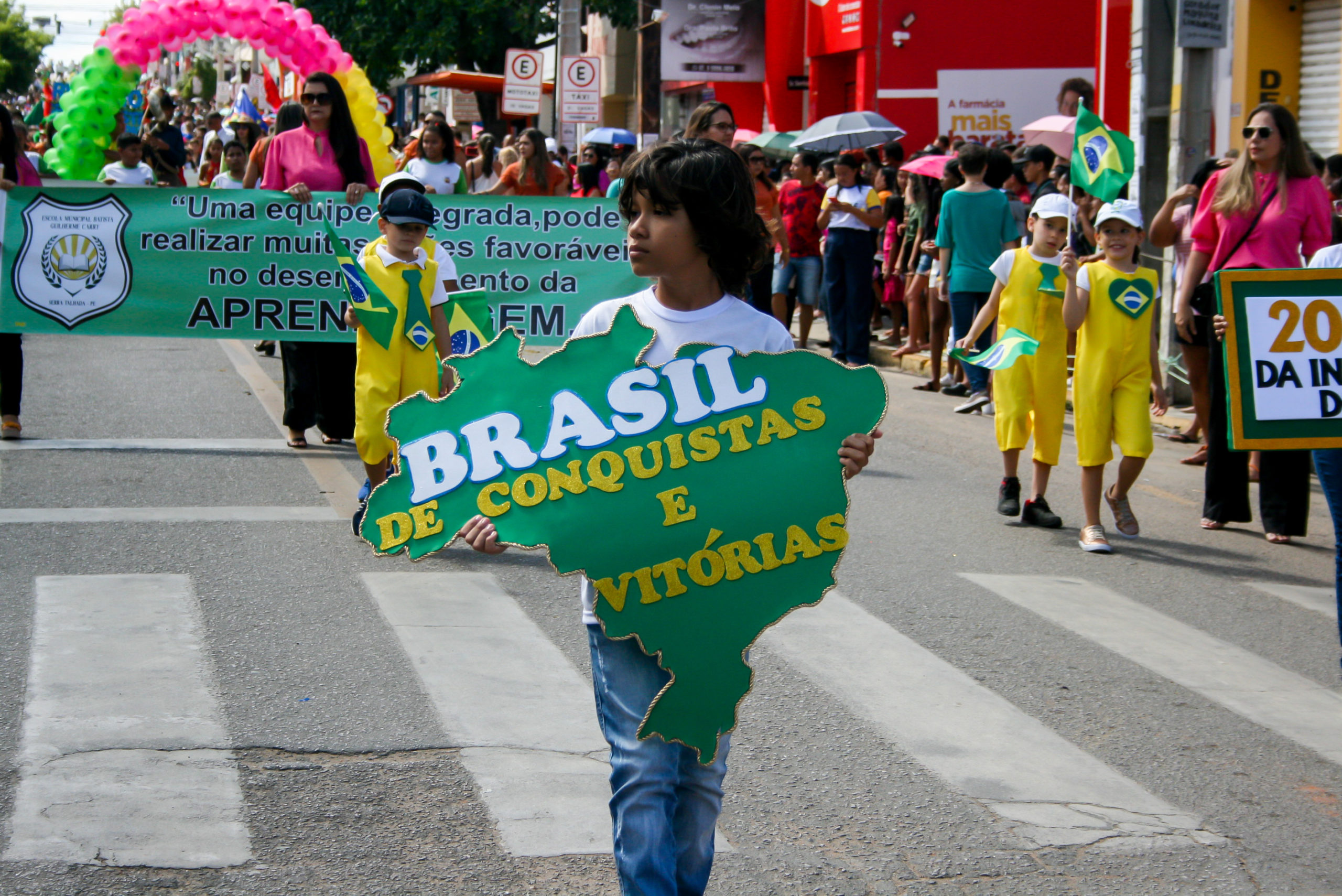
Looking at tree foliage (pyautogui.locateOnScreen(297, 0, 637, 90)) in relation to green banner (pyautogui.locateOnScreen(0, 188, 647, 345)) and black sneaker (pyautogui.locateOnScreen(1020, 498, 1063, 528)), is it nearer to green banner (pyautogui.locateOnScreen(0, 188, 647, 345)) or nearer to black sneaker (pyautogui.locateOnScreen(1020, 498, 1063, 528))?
green banner (pyautogui.locateOnScreen(0, 188, 647, 345))

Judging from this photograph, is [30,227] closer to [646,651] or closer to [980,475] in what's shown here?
[980,475]

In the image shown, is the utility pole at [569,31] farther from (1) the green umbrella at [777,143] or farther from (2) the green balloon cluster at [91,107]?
(2) the green balloon cluster at [91,107]

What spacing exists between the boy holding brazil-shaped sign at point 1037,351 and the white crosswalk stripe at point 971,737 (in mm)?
2185

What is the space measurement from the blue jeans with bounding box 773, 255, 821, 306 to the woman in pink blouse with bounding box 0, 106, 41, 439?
6.82 meters

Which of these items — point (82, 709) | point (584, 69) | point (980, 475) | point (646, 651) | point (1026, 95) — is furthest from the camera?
point (1026, 95)

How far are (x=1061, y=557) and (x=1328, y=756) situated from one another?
2.60 m

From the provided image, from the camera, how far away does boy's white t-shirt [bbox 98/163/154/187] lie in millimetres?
13453

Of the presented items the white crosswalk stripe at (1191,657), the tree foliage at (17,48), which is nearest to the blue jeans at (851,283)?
the white crosswalk stripe at (1191,657)

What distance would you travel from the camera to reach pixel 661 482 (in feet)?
9.11

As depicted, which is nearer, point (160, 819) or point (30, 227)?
point (160, 819)

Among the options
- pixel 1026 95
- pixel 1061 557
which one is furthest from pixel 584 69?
pixel 1061 557

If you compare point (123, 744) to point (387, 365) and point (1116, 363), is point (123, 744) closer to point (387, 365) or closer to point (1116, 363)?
point (387, 365)

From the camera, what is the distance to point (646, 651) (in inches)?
109

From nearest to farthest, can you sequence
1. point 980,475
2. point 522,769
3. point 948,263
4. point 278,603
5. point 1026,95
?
point 522,769
point 278,603
point 980,475
point 948,263
point 1026,95
